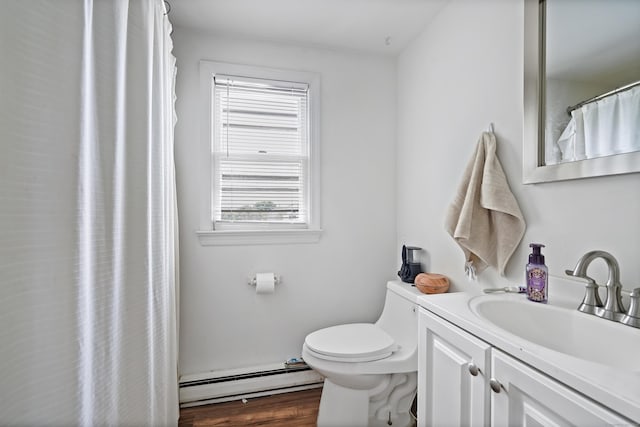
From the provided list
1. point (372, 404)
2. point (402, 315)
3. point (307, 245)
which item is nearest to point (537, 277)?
point (402, 315)

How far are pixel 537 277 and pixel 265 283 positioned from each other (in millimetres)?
1364

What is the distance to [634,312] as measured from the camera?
31.0 inches

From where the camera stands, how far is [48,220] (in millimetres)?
542

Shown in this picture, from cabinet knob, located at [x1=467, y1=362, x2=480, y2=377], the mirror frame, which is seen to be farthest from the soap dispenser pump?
cabinet knob, located at [x1=467, y1=362, x2=480, y2=377]

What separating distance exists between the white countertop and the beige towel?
384 millimetres

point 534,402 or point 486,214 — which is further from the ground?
point 486,214

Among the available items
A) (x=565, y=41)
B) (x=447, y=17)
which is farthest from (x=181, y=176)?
(x=565, y=41)

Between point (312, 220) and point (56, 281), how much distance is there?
5.05ft

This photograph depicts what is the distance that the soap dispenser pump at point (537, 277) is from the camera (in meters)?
1.03

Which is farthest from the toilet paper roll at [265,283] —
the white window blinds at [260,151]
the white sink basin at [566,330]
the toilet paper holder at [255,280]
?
the white sink basin at [566,330]

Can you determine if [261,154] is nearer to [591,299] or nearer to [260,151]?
[260,151]

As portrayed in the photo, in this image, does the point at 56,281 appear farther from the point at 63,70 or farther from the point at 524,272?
the point at 524,272

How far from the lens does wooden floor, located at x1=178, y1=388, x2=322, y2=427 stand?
64.8 inches

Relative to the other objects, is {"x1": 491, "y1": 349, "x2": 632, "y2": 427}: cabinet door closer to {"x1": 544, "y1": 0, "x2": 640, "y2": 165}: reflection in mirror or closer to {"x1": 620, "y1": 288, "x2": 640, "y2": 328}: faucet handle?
{"x1": 620, "y1": 288, "x2": 640, "y2": 328}: faucet handle
